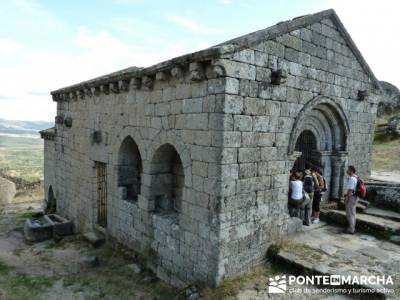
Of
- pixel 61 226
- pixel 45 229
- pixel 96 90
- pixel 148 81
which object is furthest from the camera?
pixel 61 226

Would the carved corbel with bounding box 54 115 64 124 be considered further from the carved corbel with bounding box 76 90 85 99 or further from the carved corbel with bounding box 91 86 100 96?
→ the carved corbel with bounding box 91 86 100 96

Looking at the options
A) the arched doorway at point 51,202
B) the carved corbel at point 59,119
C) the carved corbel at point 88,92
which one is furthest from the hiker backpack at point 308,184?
the arched doorway at point 51,202

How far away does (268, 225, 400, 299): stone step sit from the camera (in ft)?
18.4

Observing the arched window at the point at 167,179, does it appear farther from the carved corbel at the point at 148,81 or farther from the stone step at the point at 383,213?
the stone step at the point at 383,213

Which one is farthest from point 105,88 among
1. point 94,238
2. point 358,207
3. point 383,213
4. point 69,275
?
point 383,213

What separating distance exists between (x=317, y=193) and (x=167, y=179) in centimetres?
358

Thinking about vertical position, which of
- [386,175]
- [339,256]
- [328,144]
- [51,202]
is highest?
[328,144]

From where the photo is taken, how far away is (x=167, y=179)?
760 centimetres

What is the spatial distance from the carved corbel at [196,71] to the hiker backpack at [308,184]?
3649 mm

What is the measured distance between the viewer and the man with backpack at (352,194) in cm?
726

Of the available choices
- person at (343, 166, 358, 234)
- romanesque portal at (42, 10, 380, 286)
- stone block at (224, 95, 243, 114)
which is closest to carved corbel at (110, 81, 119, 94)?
romanesque portal at (42, 10, 380, 286)

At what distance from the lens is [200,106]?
231 inches

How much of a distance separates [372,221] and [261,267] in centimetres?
310

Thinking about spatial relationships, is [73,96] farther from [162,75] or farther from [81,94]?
[162,75]
